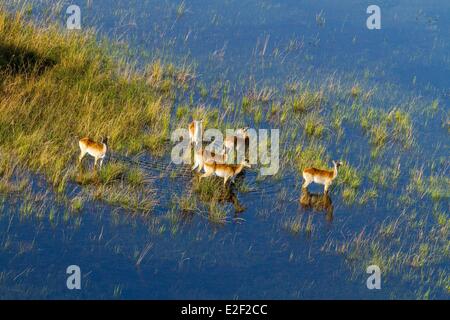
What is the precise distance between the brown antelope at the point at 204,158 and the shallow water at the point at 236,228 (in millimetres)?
191

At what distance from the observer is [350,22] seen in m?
18.1

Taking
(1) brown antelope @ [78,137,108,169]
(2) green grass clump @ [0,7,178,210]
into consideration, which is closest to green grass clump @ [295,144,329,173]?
(2) green grass clump @ [0,7,178,210]

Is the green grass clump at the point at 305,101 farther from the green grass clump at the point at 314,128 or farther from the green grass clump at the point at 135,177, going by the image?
the green grass clump at the point at 135,177

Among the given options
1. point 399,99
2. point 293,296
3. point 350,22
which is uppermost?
point 350,22

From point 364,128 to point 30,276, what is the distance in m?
6.77

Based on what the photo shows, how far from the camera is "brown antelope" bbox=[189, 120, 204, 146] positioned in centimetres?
1195

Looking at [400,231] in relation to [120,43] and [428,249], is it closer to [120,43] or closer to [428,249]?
[428,249]

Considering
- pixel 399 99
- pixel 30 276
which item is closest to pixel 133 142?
pixel 30 276

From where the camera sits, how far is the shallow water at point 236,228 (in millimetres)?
9016

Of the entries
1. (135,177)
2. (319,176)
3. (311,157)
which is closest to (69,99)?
(135,177)

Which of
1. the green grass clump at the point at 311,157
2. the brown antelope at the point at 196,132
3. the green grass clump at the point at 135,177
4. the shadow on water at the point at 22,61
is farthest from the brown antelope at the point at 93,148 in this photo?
the shadow on water at the point at 22,61

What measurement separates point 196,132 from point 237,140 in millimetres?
580

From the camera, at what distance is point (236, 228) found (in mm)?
10266

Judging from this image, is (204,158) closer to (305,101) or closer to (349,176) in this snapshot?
(349,176)
